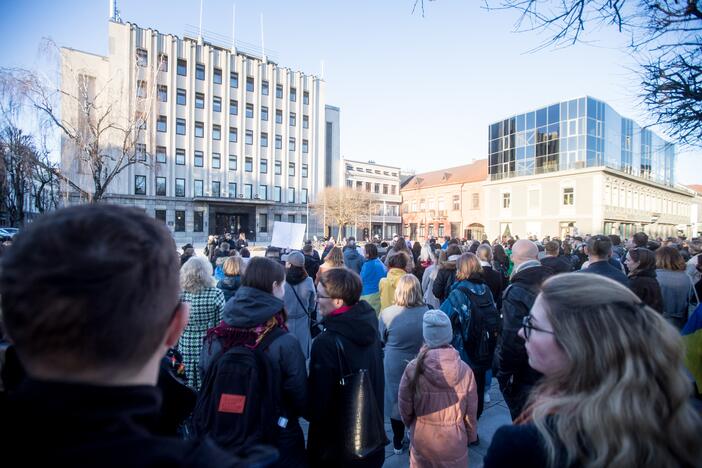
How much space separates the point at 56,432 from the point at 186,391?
894 mm

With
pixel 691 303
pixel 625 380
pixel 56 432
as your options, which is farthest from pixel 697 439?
pixel 691 303

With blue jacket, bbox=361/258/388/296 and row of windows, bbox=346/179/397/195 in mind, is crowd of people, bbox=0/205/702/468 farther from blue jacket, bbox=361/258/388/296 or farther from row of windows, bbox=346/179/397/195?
row of windows, bbox=346/179/397/195

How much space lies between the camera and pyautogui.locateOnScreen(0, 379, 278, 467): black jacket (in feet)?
2.39

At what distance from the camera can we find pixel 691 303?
5246 millimetres

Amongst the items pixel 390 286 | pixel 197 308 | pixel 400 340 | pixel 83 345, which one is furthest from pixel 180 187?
pixel 83 345

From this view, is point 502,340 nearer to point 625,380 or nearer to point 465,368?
point 465,368

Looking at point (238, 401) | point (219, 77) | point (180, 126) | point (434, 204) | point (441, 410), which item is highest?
point (219, 77)

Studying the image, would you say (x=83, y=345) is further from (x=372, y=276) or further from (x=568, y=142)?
(x=568, y=142)

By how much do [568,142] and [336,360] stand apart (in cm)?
4185

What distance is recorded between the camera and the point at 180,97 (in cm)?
3847

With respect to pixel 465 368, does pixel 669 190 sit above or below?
above

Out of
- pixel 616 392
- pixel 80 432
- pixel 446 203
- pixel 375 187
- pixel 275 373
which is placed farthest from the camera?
pixel 375 187

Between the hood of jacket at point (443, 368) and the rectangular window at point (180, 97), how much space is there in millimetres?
42403

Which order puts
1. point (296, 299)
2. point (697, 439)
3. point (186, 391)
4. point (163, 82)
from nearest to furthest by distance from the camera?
point (697, 439) < point (186, 391) < point (296, 299) < point (163, 82)
